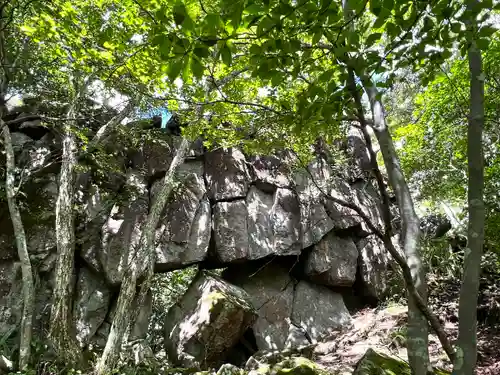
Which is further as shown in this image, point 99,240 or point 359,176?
point 359,176

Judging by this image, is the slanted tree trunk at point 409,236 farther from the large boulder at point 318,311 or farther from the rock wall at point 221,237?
the large boulder at point 318,311

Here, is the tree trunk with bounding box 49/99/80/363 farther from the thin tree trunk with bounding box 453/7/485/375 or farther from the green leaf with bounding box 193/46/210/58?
the thin tree trunk with bounding box 453/7/485/375

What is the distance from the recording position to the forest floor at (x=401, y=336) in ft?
19.2

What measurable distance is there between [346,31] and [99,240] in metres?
8.34

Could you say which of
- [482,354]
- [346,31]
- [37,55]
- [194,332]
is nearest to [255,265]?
[194,332]

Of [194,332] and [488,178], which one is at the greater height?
[488,178]

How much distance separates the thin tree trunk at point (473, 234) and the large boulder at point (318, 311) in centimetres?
743

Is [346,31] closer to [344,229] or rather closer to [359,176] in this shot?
[344,229]

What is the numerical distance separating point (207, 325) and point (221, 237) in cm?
245

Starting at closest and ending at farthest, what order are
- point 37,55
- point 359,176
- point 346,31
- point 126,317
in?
1. point 346,31
2. point 126,317
3. point 37,55
4. point 359,176

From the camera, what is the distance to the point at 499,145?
6625 millimetres

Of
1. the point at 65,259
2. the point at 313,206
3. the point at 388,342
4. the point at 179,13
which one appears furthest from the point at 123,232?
the point at 179,13

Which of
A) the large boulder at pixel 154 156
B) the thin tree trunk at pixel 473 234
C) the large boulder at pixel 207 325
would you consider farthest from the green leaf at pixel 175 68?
the large boulder at pixel 154 156

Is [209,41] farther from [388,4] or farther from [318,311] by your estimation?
[318,311]
